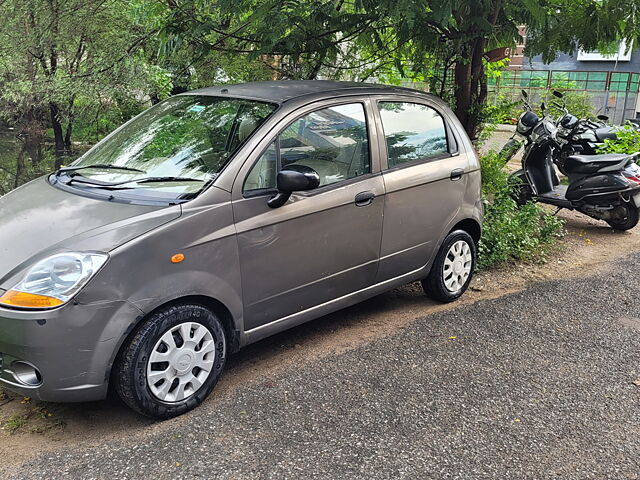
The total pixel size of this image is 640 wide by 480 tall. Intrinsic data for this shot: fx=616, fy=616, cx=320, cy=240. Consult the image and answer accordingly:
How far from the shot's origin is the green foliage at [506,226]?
630 cm

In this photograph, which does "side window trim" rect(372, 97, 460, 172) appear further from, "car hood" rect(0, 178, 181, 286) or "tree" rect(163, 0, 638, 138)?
"car hood" rect(0, 178, 181, 286)

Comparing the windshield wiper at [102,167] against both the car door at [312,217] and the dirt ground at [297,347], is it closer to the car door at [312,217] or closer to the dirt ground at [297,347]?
the car door at [312,217]

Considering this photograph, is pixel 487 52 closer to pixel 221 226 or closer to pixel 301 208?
pixel 301 208

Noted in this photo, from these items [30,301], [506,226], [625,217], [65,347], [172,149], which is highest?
[172,149]

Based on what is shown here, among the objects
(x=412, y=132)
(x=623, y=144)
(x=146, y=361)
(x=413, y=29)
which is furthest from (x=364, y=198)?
(x=623, y=144)

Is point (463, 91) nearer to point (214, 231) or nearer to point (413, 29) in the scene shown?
point (413, 29)

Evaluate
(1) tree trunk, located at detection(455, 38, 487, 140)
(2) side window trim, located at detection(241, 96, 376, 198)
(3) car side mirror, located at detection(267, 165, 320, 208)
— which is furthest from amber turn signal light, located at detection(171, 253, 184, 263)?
(1) tree trunk, located at detection(455, 38, 487, 140)

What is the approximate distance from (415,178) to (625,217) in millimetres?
4132

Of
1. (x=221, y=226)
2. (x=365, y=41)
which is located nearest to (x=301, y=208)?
(x=221, y=226)

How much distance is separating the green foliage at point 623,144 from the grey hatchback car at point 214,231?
4633mm

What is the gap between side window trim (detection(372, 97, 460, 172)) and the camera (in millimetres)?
4449

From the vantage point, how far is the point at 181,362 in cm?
340

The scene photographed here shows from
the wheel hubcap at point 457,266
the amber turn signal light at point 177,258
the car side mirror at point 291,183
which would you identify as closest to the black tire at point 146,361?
the amber turn signal light at point 177,258

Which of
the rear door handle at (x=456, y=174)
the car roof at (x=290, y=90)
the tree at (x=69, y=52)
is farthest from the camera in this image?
the tree at (x=69, y=52)
